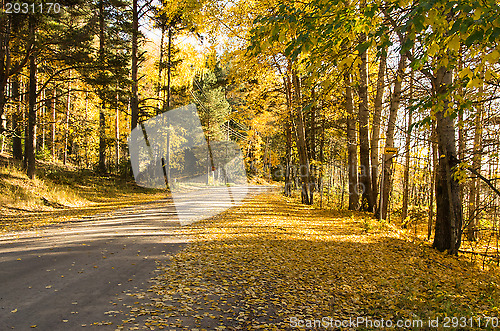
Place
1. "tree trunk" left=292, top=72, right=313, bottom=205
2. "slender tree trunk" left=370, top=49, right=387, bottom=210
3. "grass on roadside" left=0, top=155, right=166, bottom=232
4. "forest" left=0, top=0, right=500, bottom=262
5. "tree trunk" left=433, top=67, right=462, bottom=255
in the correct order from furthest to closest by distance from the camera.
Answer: "tree trunk" left=292, top=72, right=313, bottom=205 < "slender tree trunk" left=370, top=49, right=387, bottom=210 < "grass on roadside" left=0, top=155, right=166, bottom=232 < "tree trunk" left=433, top=67, right=462, bottom=255 < "forest" left=0, top=0, right=500, bottom=262

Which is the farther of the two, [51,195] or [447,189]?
[51,195]

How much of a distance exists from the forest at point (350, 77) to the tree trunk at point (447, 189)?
3cm

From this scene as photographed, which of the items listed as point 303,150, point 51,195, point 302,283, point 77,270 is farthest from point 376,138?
point 51,195

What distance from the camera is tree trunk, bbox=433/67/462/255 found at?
24.8 feet

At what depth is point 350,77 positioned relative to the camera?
5.23m

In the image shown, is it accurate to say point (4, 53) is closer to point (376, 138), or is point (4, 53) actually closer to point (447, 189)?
point (376, 138)

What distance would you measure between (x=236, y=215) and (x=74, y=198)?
7563mm

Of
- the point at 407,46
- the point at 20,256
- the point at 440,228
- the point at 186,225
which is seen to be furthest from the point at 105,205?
the point at 407,46

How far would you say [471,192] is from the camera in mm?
10258

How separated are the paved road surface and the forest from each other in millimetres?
3769

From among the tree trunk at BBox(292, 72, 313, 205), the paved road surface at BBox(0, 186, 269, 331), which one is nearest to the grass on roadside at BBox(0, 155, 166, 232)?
the paved road surface at BBox(0, 186, 269, 331)

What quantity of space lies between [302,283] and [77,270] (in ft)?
12.6

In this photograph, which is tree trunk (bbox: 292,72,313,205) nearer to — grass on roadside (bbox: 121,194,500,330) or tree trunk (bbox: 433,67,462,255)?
grass on roadside (bbox: 121,194,500,330)

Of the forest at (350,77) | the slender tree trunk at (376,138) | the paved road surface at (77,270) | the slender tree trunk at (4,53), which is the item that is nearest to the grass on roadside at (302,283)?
the paved road surface at (77,270)
